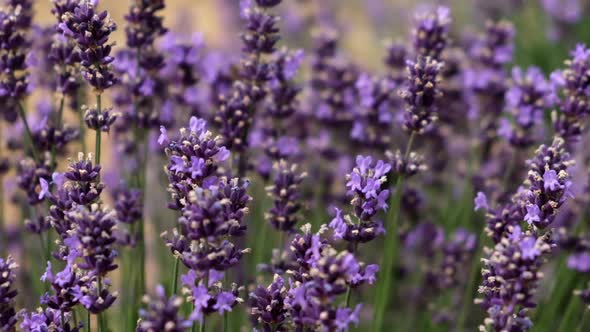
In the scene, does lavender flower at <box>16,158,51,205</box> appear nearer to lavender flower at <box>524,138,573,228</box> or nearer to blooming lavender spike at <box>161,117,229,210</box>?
blooming lavender spike at <box>161,117,229,210</box>

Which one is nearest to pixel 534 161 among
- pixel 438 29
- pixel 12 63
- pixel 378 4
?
pixel 438 29

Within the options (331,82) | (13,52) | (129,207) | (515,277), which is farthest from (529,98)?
(13,52)

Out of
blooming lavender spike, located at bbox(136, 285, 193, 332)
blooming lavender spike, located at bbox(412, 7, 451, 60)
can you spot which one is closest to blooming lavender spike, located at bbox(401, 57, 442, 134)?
blooming lavender spike, located at bbox(412, 7, 451, 60)

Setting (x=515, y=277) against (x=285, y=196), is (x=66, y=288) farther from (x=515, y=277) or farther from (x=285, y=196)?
(x=515, y=277)

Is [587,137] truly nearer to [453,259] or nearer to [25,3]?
Result: [453,259]

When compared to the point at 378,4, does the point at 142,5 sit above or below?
below

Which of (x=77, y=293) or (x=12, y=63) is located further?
(x=12, y=63)

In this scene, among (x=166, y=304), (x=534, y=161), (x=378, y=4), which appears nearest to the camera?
(x=166, y=304)
